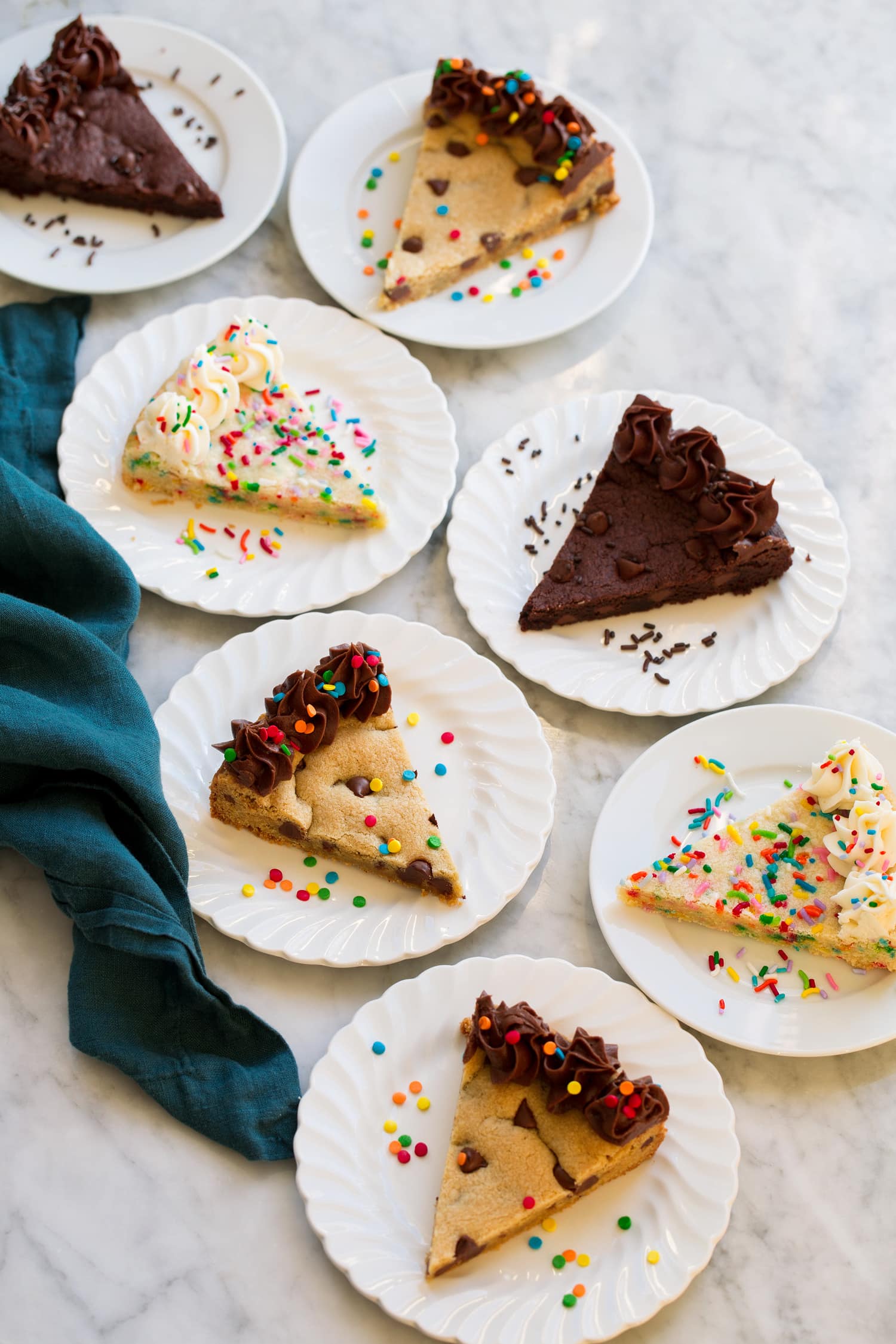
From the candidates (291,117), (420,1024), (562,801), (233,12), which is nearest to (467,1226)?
(420,1024)

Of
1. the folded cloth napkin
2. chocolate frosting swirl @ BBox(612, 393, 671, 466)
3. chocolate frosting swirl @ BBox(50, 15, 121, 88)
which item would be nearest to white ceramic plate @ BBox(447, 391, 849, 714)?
chocolate frosting swirl @ BBox(612, 393, 671, 466)

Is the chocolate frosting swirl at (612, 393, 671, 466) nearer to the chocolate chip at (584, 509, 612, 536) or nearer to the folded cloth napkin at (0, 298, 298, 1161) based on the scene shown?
the chocolate chip at (584, 509, 612, 536)

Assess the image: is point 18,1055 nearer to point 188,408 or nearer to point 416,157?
point 188,408

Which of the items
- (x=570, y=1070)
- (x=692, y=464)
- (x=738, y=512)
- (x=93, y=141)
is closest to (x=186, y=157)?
(x=93, y=141)

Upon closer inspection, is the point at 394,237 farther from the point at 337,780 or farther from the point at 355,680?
the point at 337,780

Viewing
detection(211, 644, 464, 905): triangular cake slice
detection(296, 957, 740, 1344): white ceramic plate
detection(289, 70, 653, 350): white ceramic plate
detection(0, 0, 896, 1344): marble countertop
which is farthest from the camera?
detection(289, 70, 653, 350): white ceramic plate
